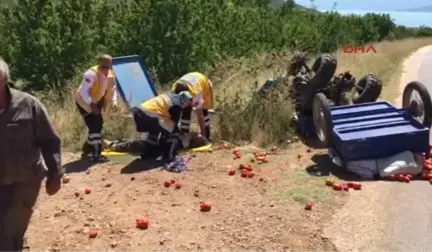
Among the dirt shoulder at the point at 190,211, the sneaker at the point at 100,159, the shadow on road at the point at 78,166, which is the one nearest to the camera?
the dirt shoulder at the point at 190,211

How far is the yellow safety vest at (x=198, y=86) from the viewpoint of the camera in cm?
1000

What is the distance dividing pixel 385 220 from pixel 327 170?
6.44ft

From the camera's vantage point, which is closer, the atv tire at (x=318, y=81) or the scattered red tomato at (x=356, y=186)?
the scattered red tomato at (x=356, y=186)

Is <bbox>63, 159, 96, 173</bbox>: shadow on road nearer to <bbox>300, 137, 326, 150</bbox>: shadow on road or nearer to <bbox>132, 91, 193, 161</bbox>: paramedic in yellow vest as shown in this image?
<bbox>132, 91, 193, 161</bbox>: paramedic in yellow vest

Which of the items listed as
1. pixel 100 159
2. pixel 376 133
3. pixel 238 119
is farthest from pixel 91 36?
pixel 376 133

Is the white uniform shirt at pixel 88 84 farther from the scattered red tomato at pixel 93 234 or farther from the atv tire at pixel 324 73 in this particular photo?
the scattered red tomato at pixel 93 234

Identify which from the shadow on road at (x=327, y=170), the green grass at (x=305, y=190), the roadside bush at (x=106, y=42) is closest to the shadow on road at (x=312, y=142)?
the shadow on road at (x=327, y=170)

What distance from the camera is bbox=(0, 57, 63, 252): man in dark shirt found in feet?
15.7

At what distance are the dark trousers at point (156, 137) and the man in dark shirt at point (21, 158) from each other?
4.27 metres

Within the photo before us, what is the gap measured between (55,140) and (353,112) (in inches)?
215

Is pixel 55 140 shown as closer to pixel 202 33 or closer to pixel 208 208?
pixel 208 208

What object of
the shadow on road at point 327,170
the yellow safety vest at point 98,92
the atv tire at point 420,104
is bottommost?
the shadow on road at point 327,170

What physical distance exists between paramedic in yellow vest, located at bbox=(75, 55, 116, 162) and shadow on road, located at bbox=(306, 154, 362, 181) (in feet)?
9.83

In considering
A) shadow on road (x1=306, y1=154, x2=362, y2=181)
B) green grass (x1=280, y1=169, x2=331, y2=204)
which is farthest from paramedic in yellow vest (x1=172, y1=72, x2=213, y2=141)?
green grass (x1=280, y1=169, x2=331, y2=204)
